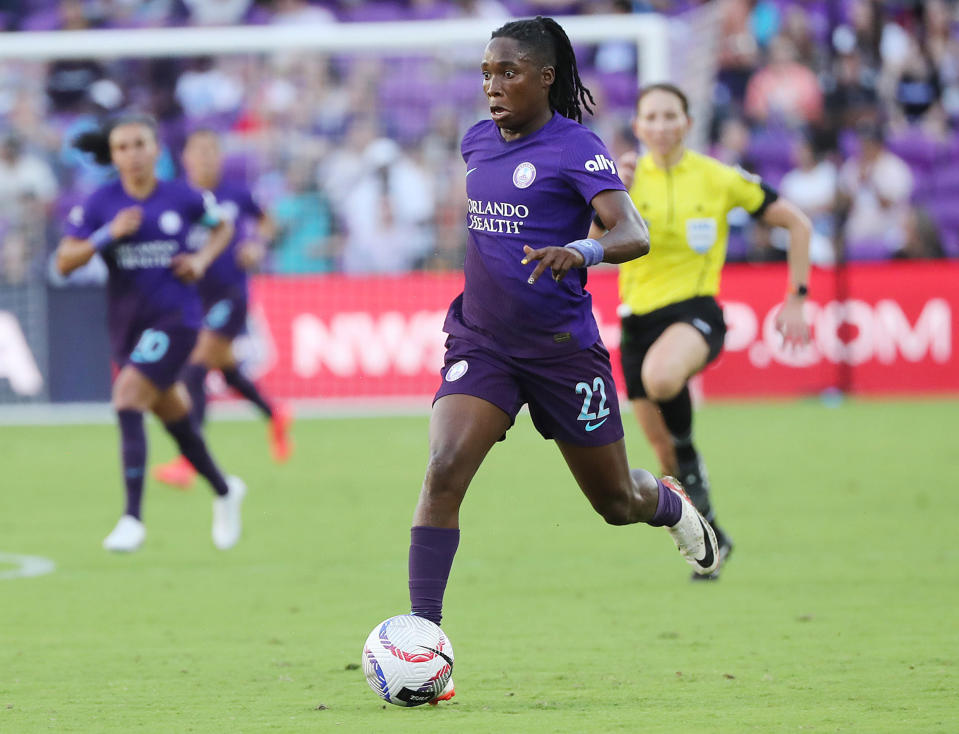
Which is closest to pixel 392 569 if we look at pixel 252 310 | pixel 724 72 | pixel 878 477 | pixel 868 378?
pixel 878 477

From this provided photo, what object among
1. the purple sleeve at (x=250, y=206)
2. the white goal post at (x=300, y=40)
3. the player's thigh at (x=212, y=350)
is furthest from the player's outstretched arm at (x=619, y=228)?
the white goal post at (x=300, y=40)

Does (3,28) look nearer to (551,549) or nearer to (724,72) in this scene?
(724,72)

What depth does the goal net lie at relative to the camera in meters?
17.2

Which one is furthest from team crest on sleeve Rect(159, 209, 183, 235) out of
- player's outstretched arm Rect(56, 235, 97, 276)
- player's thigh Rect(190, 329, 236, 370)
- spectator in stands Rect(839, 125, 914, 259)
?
spectator in stands Rect(839, 125, 914, 259)

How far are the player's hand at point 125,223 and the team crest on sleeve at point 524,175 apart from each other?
381 cm

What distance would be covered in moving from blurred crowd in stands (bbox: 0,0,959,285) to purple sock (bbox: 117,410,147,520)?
8713mm

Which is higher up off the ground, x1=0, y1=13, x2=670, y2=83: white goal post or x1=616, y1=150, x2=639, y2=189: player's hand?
x1=0, y1=13, x2=670, y2=83: white goal post

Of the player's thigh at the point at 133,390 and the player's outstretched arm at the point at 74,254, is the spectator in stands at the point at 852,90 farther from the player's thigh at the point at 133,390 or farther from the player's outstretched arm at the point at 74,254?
the player's outstretched arm at the point at 74,254

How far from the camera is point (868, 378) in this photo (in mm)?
17875

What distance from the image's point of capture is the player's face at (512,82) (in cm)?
539

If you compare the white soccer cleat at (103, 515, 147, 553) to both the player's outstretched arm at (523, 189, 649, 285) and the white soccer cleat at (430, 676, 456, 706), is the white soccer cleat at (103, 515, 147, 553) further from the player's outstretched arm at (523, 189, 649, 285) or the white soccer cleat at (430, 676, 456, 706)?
the player's outstretched arm at (523, 189, 649, 285)

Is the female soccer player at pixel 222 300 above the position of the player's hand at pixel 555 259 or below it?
below

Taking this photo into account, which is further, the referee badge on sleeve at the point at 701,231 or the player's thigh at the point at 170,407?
the player's thigh at the point at 170,407

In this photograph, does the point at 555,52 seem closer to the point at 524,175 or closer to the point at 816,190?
the point at 524,175
